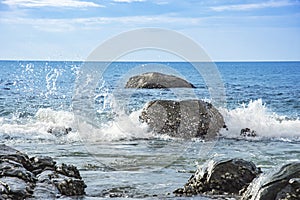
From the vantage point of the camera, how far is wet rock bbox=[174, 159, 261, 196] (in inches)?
387

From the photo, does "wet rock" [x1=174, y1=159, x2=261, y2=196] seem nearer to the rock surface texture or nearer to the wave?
the rock surface texture

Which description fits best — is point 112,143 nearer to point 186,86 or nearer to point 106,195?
point 106,195

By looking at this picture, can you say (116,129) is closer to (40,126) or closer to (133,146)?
(40,126)

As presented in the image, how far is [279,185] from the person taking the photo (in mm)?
7980

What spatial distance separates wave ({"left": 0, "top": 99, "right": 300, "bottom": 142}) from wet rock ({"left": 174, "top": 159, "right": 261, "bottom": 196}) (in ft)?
28.2

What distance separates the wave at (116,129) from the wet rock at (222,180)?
8595mm

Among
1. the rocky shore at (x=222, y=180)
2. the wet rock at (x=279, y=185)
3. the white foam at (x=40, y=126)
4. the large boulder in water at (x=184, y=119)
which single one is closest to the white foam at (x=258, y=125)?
the large boulder in water at (x=184, y=119)

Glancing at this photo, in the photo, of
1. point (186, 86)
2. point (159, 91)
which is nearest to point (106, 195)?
point (159, 91)

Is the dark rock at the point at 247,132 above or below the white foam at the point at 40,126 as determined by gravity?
below

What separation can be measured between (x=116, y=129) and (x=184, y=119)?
2815mm

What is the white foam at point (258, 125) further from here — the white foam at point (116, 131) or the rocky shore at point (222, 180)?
the rocky shore at point (222, 180)

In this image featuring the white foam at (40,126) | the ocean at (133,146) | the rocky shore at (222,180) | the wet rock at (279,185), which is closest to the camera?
the wet rock at (279,185)

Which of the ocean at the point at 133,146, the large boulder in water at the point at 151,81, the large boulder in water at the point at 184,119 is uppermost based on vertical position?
the large boulder in water at the point at 151,81

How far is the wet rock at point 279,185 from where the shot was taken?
25.7 feet
